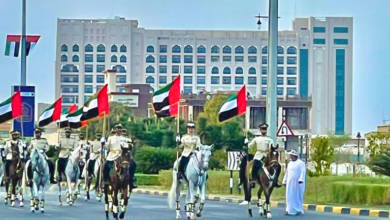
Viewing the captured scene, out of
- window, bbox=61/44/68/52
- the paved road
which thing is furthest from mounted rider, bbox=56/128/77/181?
window, bbox=61/44/68/52

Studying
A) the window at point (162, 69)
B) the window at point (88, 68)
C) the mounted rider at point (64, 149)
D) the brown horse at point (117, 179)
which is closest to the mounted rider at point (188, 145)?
the brown horse at point (117, 179)

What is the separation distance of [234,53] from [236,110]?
16060cm

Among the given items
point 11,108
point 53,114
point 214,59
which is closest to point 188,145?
point 11,108

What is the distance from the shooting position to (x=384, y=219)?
26703 mm

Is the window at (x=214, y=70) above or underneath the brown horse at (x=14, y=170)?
above

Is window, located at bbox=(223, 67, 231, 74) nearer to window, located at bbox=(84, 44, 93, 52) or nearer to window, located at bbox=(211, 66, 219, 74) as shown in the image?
window, located at bbox=(211, 66, 219, 74)

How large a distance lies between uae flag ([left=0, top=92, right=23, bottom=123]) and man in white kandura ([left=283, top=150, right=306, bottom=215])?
10975 mm

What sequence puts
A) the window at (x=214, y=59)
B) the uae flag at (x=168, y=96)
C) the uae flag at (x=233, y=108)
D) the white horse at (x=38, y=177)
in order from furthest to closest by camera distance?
the window at (x=214, y=59)
the uae flag at (x=233, y=108)
the uae flag at (x=168, y=96)
the white horse at (x=38, y=177)

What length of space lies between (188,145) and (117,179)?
2915 mm

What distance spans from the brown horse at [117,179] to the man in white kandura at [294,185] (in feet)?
22.0

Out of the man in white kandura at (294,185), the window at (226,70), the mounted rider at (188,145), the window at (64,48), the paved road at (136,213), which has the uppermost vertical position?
the window at (64,48)

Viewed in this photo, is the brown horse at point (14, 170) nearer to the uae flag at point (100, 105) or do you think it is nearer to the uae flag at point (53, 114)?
the uae flag at point (100, 105)

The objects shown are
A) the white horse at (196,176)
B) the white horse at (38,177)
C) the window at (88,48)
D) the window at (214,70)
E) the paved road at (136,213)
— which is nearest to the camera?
the white horse at (196,176)

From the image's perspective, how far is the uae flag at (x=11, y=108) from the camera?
3638 centimetres
